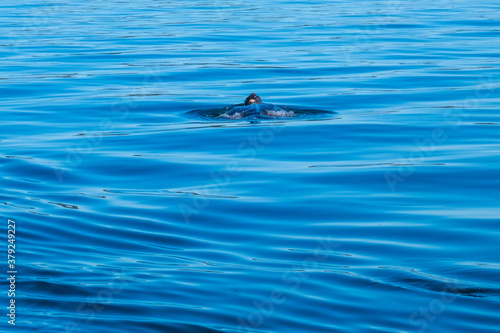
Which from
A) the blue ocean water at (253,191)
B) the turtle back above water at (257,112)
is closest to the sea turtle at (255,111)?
the turtle back above water at (257,112)

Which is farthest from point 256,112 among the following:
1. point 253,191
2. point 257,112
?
point 253,191

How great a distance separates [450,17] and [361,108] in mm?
17933

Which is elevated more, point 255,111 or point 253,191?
point 255,111

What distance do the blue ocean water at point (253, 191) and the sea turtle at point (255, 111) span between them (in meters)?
0.24

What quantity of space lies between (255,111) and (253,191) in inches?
219

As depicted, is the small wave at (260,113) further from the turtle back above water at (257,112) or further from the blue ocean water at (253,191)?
the blue ocean water at (253,191)

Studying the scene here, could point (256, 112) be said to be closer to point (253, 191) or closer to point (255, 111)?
point (255, 111)

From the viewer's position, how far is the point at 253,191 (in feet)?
35.7

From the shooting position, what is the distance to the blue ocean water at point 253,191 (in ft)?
22.7

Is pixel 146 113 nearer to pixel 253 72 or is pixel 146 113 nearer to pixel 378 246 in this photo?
pixel 253 72

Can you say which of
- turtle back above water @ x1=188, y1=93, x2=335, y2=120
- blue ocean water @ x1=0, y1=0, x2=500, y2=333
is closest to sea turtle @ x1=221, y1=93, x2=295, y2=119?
turtle back above water @ x1=188, y1=93, x2=335, y2=120

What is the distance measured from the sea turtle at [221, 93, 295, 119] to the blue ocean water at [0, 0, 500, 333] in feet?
0.79

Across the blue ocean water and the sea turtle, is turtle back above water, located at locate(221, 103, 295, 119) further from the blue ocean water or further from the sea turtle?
the blue ocean water

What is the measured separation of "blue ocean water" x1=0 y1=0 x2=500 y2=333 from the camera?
693cm
